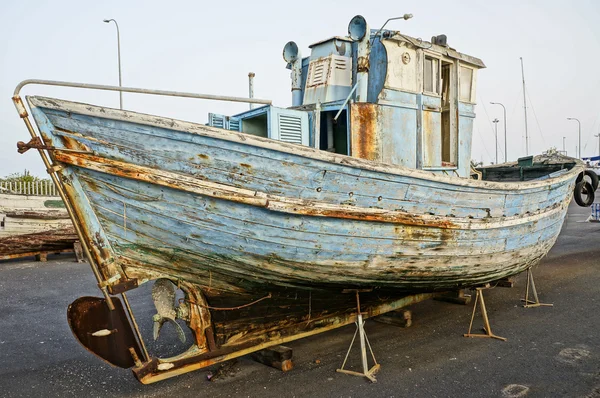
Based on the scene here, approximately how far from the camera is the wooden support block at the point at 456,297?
6.94 meters

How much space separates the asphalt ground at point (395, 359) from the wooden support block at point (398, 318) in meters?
0.06

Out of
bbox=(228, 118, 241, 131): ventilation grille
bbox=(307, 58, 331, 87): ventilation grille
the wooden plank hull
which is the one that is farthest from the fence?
the wooden plank hull

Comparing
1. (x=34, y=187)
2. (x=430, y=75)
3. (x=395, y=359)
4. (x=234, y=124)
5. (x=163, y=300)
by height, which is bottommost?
(x=395, y=359)

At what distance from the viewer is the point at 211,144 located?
3.48 m

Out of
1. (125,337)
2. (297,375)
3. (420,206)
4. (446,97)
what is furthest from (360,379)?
(446,97)

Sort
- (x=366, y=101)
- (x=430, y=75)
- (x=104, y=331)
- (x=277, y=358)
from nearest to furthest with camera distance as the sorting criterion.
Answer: (x=104, y=331), (x=277, y=358), (x=366, y=101), (x=430, y=75)

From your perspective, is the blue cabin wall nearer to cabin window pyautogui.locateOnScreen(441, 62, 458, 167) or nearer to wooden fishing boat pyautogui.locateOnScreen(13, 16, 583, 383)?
wooden fishing boat pyautogui.locateOnScreen(13, 16, 583, 383)

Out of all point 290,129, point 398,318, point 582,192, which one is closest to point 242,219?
point 290,129

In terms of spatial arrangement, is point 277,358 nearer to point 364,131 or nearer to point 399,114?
point 364,131

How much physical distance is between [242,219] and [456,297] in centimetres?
448

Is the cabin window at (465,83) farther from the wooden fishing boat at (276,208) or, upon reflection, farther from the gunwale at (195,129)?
the gunwale at (195,129)

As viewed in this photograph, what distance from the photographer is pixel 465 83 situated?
6574 millimetres

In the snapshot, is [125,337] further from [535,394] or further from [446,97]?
[446,97]

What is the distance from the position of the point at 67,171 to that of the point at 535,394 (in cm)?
409
